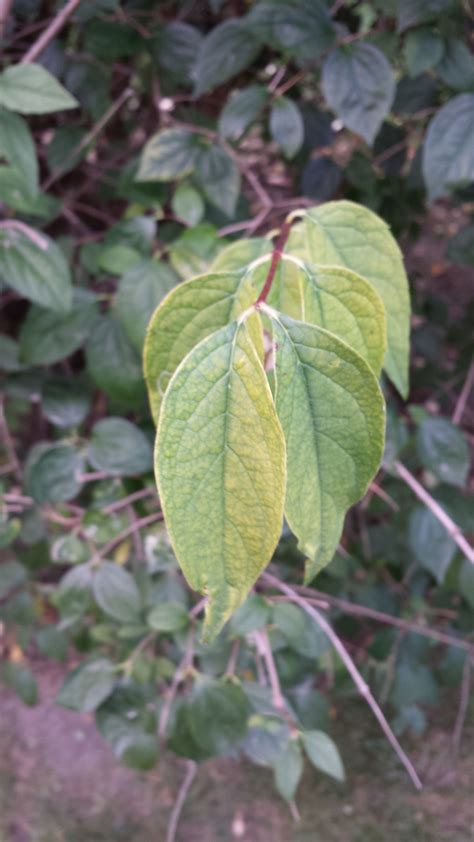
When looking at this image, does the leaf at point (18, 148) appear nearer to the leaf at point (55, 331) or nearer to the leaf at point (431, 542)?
the leaf at point (55, 331)

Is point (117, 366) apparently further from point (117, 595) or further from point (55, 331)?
point (117, 595)

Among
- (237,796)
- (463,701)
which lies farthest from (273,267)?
(237,796)

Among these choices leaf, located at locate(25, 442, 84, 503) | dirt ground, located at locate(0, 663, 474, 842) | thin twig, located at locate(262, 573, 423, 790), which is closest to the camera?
thin twig, located at locate(262, 573, 423, 790)

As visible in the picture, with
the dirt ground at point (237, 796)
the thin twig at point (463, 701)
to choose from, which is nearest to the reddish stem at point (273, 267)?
the thin twig at point (463, 701)

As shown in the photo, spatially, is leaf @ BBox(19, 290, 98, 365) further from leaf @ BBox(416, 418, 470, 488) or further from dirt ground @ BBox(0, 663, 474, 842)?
dirt ground @ BBox(0, 663, 474, 842)

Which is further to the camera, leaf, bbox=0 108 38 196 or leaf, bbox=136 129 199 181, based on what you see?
leaf, bbox=136 129 199 181

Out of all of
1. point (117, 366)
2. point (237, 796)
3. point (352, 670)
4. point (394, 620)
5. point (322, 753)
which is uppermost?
point (117, 366)

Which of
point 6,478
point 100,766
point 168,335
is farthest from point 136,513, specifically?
point 100,766

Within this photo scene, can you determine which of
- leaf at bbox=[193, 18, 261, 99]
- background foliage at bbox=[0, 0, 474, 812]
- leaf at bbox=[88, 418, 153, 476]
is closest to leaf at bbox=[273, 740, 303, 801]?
background foliage at bbox=[0, 0, 474, 812]
